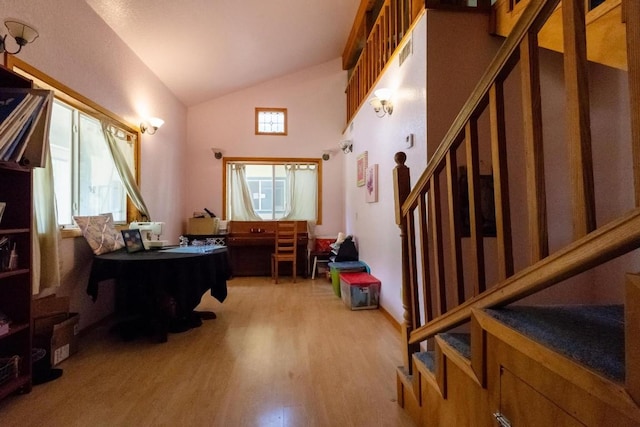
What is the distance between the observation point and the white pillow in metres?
2.84

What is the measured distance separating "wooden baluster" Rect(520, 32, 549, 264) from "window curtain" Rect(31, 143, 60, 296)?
285cm

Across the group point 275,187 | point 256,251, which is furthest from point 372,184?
point 256,251

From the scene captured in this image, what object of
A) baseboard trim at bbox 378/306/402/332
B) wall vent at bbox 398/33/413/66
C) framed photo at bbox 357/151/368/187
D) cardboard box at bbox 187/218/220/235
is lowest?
baseboard trim at bbox 378/306/402/332

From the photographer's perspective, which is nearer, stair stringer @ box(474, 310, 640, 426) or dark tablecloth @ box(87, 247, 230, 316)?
stair stringer @ box(474, 310, 640, 426)

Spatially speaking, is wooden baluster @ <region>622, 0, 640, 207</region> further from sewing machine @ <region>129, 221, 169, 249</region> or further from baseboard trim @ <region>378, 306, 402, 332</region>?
sewing machine @ <region>129, 221, 169, 249</region>

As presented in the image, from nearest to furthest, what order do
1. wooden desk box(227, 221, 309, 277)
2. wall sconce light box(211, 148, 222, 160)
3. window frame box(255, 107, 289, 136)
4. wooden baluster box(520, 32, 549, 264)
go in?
wooden baluster box(520, 32, 549, 264)
wooden desk box(227, 221, 309, 277)
wall sconce light box(211, 148, 222, 160)
window frame box(255, 107, 289, 136)

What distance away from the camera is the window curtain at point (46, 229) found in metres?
2.29

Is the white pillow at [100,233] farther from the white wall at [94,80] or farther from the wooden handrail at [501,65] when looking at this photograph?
the wooden handrail at [501,65]

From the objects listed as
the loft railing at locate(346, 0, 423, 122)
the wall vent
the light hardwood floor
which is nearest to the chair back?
the light hardwood floor

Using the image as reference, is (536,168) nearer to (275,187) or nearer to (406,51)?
(406,51)

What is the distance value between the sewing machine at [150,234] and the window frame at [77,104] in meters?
0.55

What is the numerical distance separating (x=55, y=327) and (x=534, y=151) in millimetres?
2963

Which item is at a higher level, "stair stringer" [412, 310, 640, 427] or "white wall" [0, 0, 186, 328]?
"white wall" [0, 0, 186, 328]

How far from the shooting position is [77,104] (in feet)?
9.46
